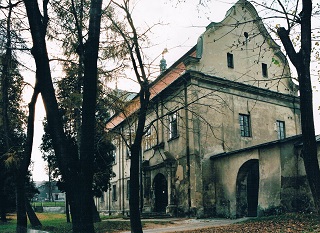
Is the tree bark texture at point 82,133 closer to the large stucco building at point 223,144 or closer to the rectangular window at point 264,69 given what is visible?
the large stucco building at point 223,144

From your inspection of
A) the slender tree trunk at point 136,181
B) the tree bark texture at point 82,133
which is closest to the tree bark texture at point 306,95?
the tree bark texture at point 82,133

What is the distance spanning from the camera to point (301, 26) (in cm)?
738

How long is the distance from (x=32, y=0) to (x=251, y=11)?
21648mm

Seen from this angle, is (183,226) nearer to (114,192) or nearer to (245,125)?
(245,125)

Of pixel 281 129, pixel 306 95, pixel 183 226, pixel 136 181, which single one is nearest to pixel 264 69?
pixel 281 129

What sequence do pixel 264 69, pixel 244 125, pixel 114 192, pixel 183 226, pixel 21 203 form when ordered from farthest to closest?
pixel 114 192 → pixel 264 69 → pixel 244 125 → pixel 183 226 → pixel 21 203

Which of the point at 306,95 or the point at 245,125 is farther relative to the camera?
the point at 245,125

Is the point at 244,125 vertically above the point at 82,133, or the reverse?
the point at 244,125

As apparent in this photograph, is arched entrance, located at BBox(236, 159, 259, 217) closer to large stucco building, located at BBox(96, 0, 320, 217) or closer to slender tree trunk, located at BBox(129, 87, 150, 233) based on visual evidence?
large stucco building, located at BBox(96, 0, 320, 217)

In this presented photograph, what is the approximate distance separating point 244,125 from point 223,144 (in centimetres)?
239

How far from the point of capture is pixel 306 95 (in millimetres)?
7031

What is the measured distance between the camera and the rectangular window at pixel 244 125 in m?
23.3

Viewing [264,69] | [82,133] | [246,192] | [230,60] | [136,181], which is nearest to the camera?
[82,133]

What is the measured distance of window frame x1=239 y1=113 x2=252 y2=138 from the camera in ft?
76.3
